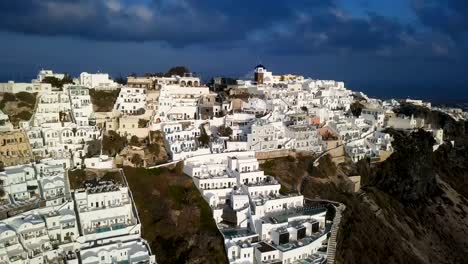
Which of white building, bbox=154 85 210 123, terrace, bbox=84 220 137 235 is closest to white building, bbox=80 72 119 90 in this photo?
white building, bbox=154 85 210 123

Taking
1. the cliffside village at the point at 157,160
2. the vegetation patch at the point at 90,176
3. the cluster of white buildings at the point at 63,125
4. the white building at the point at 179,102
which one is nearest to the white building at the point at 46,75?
the cliffside village at the point at 157,160

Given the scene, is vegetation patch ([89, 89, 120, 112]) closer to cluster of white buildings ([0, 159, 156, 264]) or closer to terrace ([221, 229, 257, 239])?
cluster of white buildings ([0, 159, 156, 264])

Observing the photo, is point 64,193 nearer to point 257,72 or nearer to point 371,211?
point 371,211

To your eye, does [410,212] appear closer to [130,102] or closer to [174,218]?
[174,218]

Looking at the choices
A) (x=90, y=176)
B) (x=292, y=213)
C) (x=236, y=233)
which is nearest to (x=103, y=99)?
(x=90, y=176)

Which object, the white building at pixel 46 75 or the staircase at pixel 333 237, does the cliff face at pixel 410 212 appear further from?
the white building at pixel 46 75
